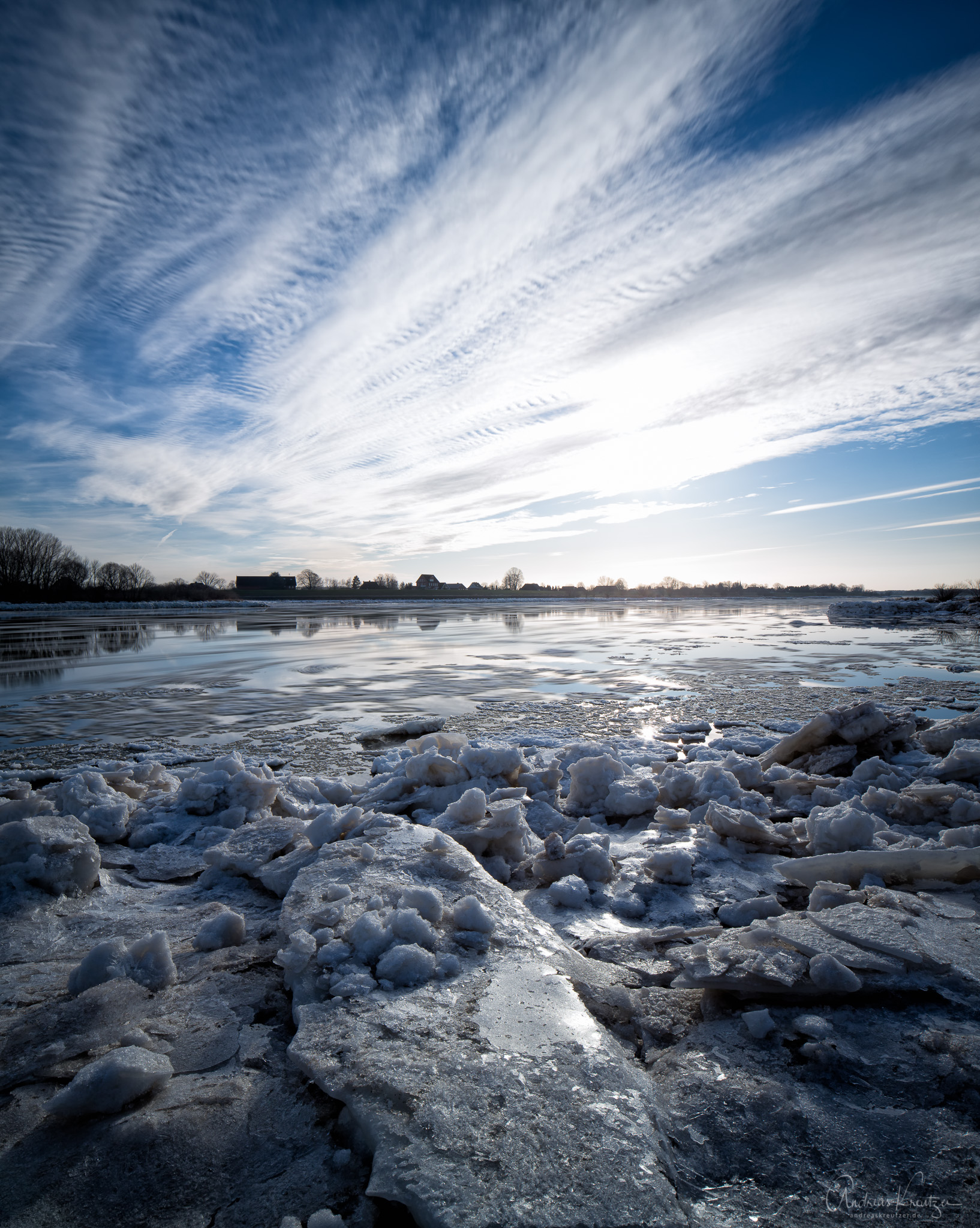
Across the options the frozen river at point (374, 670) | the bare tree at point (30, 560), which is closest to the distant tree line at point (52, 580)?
the bare tree at point (30, 560)

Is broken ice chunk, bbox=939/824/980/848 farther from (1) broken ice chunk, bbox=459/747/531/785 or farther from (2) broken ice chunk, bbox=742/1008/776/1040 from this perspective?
(1) broken ice chunk, bbox=459/747/531/785

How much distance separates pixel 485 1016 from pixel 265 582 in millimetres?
103725

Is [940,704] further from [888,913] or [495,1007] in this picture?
[495,1007]

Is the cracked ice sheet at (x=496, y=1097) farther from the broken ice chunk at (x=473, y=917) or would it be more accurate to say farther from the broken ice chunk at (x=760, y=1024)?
the broken ice chunk at (x=760, y=1024)

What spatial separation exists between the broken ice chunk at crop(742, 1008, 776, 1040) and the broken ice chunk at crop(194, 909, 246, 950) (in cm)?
203

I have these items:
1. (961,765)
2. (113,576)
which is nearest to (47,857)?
(961,765)

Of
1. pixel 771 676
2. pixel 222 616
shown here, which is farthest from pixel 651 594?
pixel 771 676

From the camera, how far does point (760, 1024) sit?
6.13 feet

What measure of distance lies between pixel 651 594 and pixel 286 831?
356ft

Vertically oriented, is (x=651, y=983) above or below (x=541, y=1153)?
below

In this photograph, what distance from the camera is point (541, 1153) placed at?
1.39 meters

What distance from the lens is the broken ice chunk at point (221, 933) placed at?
8.07 feet

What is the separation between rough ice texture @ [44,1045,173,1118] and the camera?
60.7 inches

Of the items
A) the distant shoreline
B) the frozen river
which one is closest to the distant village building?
the distant shoreline
